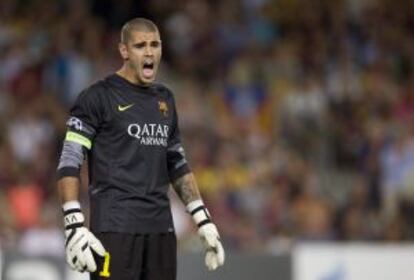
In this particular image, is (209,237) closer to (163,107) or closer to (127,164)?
(127,164)

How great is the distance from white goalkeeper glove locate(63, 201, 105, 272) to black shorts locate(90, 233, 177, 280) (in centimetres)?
16

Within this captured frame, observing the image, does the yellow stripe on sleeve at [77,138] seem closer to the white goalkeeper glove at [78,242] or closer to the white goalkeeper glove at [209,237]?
the white goalkeeper glove at [78,242]

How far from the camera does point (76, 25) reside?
1573 cm

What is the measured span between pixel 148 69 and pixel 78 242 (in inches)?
44.0

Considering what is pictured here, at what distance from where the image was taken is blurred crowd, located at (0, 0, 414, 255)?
14125 mm

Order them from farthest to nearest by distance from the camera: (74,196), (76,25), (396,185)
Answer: (76,25) < (396,185) < (74,196)

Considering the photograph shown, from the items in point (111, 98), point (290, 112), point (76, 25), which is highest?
point (76, 25)

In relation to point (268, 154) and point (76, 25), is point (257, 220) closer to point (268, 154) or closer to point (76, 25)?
point (268, 154)

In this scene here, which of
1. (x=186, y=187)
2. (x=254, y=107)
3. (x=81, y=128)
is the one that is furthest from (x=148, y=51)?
(x=254, y=107)

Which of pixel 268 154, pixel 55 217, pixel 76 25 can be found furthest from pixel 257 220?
pixel 76 25

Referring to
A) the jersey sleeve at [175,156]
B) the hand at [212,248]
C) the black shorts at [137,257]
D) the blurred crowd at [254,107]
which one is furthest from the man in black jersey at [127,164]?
the blurred crowd at [254,107]

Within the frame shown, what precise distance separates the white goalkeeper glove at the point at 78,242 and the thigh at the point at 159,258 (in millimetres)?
382

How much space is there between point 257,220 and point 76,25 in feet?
10.7

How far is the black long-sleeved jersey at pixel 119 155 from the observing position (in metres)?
7.93
